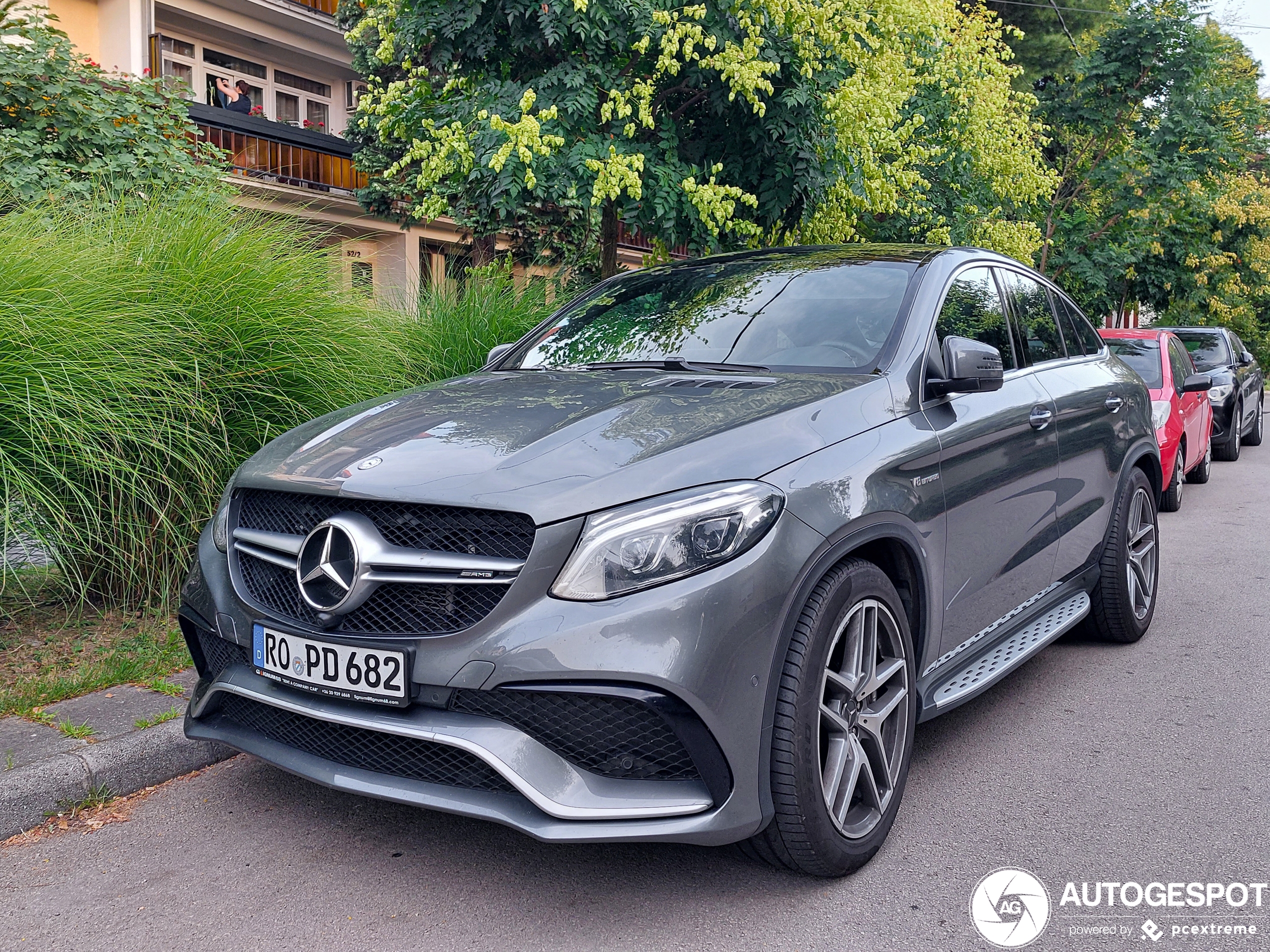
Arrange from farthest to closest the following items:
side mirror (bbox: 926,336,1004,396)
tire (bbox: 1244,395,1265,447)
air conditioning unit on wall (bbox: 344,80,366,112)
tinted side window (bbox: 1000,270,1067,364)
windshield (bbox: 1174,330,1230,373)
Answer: air conditioning unit on wall (bbox: 344,80,366,112)
tire (bbox: 1244,395,1265,447)
windshield (bbox: 1174,330,1230,373)
tinted side window (bbox: 1000,270,1067,364)
side mirror (bbox: 926,336,1004,396)

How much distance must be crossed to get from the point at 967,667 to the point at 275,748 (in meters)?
2.17

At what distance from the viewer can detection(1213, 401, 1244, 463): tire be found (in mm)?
13844

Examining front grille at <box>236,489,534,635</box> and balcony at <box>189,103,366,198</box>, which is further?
balcony at <box>189,103,366,198</box>

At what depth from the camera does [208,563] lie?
3242 mm

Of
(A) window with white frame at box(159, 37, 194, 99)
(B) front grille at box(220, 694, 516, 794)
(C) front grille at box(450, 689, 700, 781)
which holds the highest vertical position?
(A) window with white frame at box(159, 37, 194, 99)

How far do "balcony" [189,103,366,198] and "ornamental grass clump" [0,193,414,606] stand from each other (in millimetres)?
13239

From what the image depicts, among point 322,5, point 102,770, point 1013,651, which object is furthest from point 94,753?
point 322,5

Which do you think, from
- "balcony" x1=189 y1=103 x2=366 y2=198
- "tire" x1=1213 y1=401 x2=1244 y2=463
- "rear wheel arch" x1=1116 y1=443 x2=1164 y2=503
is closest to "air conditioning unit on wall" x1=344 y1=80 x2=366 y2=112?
"balcony" x1=189 y1=103 x2=366 y2=198

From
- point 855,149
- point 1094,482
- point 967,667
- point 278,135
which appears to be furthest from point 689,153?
point 278,135

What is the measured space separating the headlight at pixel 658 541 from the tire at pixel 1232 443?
42.9 ft

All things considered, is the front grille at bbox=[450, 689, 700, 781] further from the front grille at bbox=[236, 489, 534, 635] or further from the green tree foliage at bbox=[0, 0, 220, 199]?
the green tree foliage at bbox=[0, 0, 220, 199]

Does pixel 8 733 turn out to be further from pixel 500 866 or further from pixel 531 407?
pixel 531 407

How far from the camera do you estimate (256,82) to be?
72.5 ft

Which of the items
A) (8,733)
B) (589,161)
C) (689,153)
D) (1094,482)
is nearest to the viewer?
(8,733)
